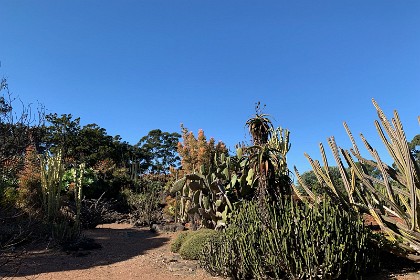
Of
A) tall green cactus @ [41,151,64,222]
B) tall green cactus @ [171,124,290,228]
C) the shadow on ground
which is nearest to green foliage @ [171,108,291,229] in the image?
tall green cactus @ [171,124,290,228]

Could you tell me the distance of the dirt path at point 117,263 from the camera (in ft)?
19.6

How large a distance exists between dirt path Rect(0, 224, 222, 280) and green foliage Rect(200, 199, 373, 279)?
2.74ft

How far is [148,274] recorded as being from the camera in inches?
238

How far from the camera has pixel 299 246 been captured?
4488mm

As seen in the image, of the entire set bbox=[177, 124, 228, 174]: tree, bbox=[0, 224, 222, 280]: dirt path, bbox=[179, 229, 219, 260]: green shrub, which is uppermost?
bbox=[177, 124, 228, 174]: tree

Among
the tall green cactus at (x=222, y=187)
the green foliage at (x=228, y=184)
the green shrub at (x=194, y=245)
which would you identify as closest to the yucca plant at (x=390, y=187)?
the green foliage at (x=228, y=184)

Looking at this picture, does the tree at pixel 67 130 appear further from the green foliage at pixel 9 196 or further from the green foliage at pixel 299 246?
the green foliage at pixel 299 246

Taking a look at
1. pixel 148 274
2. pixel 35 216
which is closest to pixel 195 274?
pixel 148 274

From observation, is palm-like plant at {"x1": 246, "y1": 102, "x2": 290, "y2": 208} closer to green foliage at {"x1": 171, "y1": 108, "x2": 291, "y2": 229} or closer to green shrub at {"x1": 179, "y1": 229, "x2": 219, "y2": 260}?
green foliage at {"x1": 171, "y1": 108, "x2": 291, "y2": 229}

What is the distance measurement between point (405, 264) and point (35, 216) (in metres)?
8.16

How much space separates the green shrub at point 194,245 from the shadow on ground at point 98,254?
1195 millimetres

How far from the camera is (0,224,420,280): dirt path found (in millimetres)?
5895

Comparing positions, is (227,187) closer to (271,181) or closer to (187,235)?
(187,235)

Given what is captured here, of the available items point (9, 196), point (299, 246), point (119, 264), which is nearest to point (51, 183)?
point (9, 196)
